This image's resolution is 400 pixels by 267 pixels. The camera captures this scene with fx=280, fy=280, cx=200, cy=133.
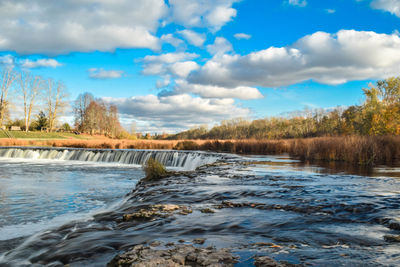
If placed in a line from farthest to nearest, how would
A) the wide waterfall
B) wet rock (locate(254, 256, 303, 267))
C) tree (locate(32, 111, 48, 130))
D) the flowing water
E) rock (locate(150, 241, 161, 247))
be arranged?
tree (locate(32, 111, 48, 130))
the wide waterfall
rock (locate(150, 241, 161, 247))
the flowing water
wet rock (locate(254, 256, 303, 267))

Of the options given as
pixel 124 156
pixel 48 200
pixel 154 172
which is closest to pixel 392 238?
pixel 154 172

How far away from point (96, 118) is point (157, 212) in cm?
7052

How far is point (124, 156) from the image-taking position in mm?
23891

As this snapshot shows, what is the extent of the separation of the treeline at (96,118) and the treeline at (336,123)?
35219 mm

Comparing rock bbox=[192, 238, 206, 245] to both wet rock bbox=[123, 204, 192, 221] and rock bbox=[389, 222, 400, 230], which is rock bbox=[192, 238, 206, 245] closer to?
wet rock bbox=[123, 204, 192, 221]

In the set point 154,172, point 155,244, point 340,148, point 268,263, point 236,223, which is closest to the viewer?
point 268,263

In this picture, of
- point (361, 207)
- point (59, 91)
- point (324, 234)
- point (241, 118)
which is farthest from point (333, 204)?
point (241, 118)

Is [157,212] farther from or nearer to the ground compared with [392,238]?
nearer to the ground

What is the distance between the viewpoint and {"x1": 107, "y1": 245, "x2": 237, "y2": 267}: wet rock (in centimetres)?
273

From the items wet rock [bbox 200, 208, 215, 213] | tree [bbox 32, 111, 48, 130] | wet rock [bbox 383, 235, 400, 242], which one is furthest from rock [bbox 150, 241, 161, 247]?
A: tree [bbox 32, 111, 48, 130]

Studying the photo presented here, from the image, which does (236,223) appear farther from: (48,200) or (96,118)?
(96,118)

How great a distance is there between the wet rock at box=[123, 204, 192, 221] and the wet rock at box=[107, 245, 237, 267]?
183 cm

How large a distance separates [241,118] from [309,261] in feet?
396

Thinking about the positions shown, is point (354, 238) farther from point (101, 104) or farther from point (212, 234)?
point (101, 104)
